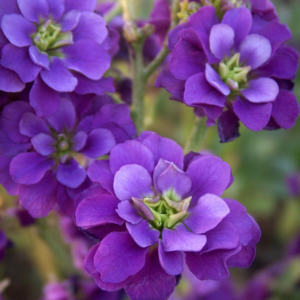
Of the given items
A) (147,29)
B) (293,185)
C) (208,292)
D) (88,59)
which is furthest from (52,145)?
(293,185)

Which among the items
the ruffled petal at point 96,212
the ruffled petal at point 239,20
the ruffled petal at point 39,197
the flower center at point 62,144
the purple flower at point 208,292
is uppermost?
the ruffled petal at point 239,20

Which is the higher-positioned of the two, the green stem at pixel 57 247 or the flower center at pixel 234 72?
the flower center at pixel 234 72

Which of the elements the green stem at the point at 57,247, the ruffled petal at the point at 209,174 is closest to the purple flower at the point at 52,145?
the ruffled petal at the point at 209,174

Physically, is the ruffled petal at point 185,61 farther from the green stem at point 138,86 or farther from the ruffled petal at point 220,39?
the green stem at point 138,86

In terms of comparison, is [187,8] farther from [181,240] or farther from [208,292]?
[208,292]

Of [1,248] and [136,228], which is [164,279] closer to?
[136,228]

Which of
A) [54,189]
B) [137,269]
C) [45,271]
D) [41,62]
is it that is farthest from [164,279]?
[45,271]

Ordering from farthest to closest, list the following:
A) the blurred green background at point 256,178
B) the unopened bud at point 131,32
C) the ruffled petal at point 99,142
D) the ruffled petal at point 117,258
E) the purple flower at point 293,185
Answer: the purple flower at point 293,185 < the blurred green background at point 256,178 < the unopened bud at point 131,32 < the ruffled petal at point 99,142 < the ruffled petal at point 117,258
